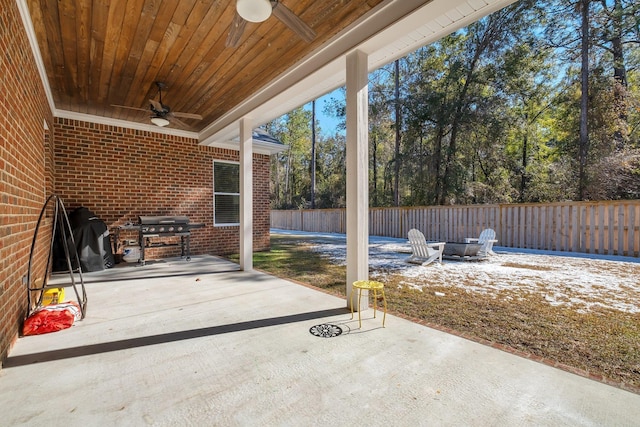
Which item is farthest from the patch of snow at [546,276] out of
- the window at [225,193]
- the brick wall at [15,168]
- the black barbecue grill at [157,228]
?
the brick wall at [15,168]

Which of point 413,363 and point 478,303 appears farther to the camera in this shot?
point 478,303

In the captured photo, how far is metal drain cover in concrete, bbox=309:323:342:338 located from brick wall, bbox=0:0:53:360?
7.66 feet

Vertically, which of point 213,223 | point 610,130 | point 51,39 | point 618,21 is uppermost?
point 618,21

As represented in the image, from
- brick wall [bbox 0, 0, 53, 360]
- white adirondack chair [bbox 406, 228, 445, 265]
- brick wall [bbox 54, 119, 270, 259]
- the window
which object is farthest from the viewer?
the window

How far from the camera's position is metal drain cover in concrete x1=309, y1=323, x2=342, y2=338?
8.55ft

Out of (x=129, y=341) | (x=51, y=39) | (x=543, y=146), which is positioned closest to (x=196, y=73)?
(x=51, y=39)

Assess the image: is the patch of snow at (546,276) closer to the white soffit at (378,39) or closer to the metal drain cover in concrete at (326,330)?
the metal drain cover in concrete at (326,330)

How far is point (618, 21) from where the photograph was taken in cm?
1045

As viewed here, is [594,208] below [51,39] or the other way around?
below

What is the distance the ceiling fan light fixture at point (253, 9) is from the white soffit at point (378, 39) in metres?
1.05

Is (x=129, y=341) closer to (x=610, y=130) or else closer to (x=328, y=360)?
(x=328, y=360)

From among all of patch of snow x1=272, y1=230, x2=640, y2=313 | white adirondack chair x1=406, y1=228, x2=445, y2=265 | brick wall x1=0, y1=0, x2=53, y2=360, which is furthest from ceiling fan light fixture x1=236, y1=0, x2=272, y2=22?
white adirondack chair x1=406, y1=228, x2=445, y2=265

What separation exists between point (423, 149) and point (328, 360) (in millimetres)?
15583

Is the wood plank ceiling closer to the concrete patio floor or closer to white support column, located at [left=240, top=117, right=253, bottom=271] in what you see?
white support column, located at [left=240, top=117, right=253, bottom=271]
